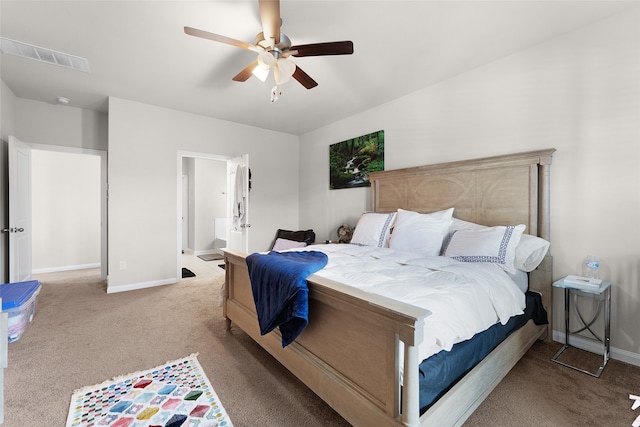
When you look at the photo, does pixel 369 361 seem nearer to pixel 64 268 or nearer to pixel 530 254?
pixel 530 254

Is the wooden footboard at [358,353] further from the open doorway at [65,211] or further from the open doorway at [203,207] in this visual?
the open doorway at [203,207]

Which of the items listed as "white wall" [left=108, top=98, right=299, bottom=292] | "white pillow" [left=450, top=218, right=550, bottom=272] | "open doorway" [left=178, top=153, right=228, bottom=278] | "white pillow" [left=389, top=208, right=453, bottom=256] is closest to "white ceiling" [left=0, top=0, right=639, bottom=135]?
"white wall" [left=108, top=98, right=299, bottom=292]

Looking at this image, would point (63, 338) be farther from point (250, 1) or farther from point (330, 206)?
point (330, 206)

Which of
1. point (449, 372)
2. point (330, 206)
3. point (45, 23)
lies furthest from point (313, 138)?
point (449, 372)

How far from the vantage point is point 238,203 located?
4.46 m

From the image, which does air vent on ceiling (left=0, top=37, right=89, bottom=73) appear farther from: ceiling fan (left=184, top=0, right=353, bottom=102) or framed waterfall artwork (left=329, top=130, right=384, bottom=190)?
framed waterfall artwork (left=329, top=130, right=384, bottom=190)

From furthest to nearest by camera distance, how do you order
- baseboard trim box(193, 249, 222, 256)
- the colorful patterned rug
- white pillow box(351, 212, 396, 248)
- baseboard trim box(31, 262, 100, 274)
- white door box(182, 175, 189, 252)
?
1. white door box(182, 175, 189, 252)
2. baseboard trim box(193, 249, 222, 256)
3. baseboard trim box(31, 262, 100, 274)
4. white pillow box(351, 212, 396, 248)
5. the colorful patterned rug

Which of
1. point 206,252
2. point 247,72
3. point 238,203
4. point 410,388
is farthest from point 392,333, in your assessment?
point 206,252

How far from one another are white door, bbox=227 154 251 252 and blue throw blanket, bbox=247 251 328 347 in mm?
2409

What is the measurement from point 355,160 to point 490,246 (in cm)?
245

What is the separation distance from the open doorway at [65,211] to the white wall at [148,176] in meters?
1.35

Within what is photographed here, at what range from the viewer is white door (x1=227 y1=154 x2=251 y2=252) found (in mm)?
4188

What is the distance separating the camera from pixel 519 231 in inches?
89.9

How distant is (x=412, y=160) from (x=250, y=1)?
2395 millimetres
